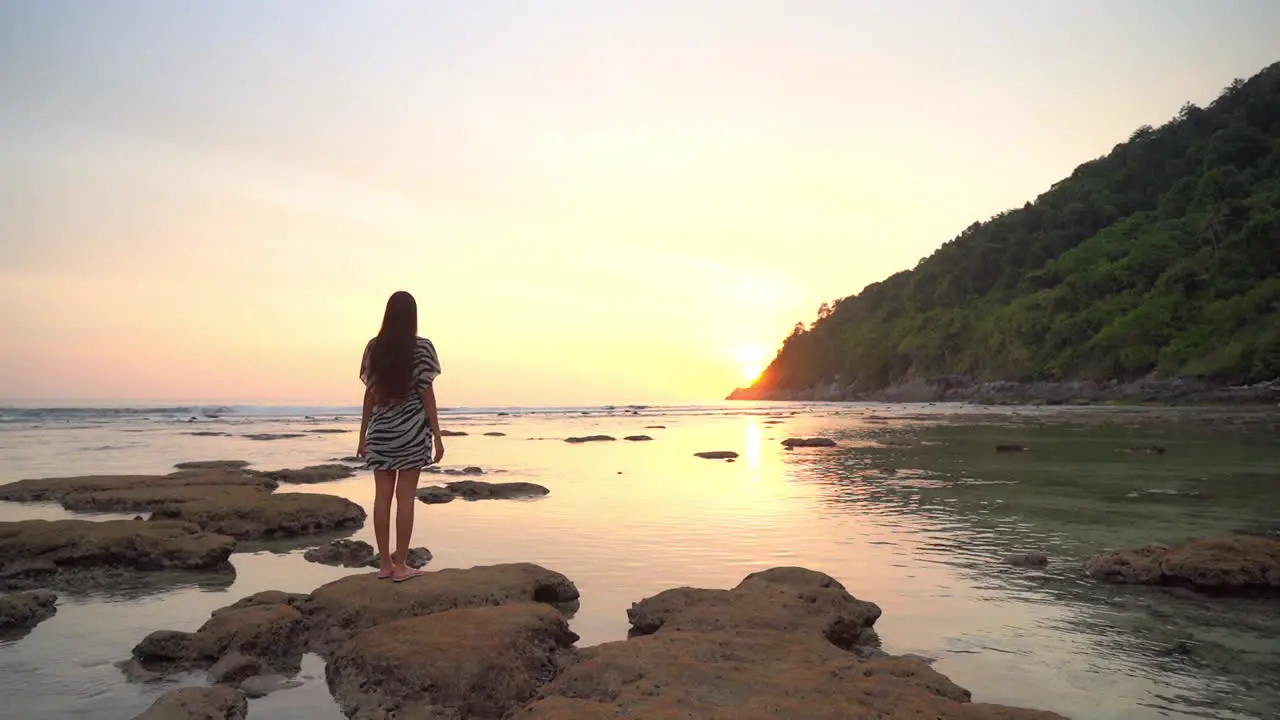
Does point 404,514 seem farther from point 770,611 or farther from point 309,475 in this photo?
point 309,475

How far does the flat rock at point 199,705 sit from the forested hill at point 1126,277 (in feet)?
198

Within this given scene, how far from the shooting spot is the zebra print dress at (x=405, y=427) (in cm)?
679

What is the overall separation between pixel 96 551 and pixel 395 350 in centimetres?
433

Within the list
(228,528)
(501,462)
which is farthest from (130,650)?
(501,462)

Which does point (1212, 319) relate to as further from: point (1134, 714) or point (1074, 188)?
point (1134, 714)

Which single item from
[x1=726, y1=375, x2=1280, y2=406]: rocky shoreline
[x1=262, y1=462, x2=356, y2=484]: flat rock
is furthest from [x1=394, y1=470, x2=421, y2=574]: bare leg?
[x1=726, y1=375, x2=1280, y2=406]: rocky shoreline

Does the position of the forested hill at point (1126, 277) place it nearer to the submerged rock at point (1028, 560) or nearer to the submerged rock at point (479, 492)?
the submerged rock at point (1028, 560)

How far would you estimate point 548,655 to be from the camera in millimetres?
4992

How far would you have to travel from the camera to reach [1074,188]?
98.7 m

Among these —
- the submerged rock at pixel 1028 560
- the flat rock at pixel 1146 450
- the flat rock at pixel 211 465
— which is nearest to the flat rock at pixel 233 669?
the submerged rock at pixel 1028 560

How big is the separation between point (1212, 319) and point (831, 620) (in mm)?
66147

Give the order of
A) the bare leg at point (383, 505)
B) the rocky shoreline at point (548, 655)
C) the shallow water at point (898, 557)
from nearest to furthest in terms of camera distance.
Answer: the rocky shoreline at point (548, 655)
the shallow water at point (898, 557)
the bare leg at point (383, 505)

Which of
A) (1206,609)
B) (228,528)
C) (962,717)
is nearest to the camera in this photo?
(962,717)

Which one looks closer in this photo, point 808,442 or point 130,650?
point 130,650
